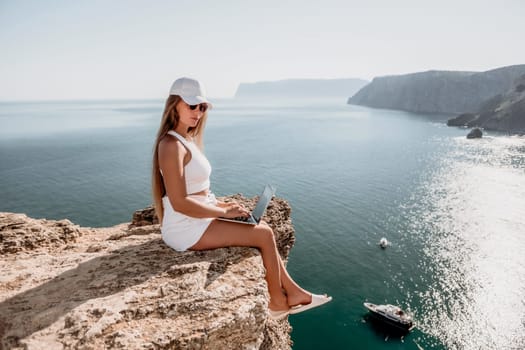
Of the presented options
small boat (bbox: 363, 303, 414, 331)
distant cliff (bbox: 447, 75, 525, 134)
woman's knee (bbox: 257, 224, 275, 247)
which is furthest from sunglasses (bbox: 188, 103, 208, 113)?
distant cliff (bbox: 447, 75, 525, 134)

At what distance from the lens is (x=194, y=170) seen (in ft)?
16.5

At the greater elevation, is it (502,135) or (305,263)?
(502,135)

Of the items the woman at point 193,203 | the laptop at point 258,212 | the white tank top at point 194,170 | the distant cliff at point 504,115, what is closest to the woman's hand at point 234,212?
the woman at point 193,203

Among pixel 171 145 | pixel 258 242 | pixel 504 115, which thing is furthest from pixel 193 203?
pixel 504 115

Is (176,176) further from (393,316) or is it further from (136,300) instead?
(393,316)

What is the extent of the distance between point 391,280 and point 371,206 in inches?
726

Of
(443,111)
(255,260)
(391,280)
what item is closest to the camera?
(255,260)

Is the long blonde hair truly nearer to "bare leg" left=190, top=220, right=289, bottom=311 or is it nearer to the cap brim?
the cap brim

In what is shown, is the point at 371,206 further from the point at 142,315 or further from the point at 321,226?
the point at 142,315

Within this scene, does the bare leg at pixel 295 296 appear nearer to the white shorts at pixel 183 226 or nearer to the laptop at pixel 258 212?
the laptop at pixel 258 212

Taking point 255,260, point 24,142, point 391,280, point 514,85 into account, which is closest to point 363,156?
point 391,280

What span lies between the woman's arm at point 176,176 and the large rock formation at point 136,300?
1.07 metres

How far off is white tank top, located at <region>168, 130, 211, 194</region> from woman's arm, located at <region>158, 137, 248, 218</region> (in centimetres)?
11

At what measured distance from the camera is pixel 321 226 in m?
43.4
